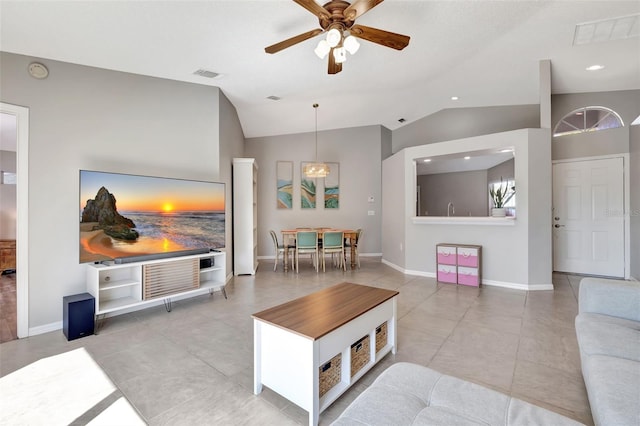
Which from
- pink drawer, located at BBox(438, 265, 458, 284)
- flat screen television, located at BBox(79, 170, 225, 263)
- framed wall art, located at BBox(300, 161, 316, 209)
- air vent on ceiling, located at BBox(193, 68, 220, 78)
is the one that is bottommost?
pink drawer, located at BBox(438, 265, 458, 284)

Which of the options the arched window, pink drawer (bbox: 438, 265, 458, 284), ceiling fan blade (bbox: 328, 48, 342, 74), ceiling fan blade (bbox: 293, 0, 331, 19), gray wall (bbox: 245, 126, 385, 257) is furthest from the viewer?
gray wall (bbox: 245, 126, 385, 257)

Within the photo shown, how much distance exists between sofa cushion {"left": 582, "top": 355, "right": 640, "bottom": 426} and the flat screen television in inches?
152

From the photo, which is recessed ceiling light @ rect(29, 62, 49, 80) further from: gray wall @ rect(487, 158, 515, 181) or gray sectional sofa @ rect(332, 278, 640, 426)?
gray wall @ rect(487, 158, 515, 181)

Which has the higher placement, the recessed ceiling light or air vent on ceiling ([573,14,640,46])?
air vent on ceiling ([573,14,640,46])

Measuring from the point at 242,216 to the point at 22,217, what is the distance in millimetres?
2854

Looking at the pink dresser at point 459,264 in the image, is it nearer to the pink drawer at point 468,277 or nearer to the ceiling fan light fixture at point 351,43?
the pink drawer at point 468,277

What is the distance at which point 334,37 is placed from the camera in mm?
2393

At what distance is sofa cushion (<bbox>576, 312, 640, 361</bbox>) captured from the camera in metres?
1.52

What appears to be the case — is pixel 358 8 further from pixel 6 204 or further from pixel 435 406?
pixel 6 204

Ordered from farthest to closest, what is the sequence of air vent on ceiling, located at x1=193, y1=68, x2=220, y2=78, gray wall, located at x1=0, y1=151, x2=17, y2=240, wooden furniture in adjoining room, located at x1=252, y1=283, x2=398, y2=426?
gray wall, located at x1=0, y1=151, x2=17, y2=240 → air vent on ceiling, located at x1=193, y1=68, x2=220, y2=78 → wooden furniture in adjoining room, located at x1=252, y1=283, x2=398, y2=426

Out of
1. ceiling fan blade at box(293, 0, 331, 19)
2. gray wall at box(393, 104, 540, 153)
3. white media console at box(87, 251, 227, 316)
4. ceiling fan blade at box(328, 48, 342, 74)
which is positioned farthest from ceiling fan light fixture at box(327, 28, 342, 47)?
gray wall at box(393, 104, 540, 153)

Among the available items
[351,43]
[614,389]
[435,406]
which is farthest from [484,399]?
[351,43]

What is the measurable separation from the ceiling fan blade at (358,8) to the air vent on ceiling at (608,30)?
296cm

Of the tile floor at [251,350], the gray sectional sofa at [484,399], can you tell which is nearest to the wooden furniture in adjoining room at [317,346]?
the tile floor at [251,350]
